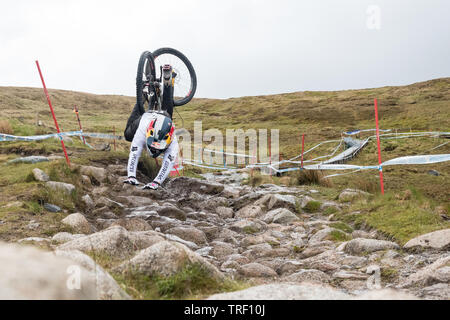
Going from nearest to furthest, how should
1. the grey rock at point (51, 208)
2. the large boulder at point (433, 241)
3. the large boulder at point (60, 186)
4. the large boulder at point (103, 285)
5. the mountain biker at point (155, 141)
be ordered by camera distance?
1. the large boulder at point (103, 285)
2. the large boulder at point (433, 241)
3. the grey rock at point (51, 208)
4. the large boulder at point (60, 186)
5. the mountain biker at point (155, 141)

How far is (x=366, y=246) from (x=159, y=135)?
5.43 metres

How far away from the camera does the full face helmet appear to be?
10.1 metres

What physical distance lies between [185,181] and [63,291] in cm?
1139

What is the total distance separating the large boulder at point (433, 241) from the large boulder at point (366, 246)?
0.24 metres

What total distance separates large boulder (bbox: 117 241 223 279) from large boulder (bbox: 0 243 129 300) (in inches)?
26.5

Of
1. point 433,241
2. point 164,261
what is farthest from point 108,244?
point 433,241

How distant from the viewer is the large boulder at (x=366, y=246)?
665cm

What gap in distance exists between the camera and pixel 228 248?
721cm

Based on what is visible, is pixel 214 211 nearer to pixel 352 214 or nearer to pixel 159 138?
pixel 159 138

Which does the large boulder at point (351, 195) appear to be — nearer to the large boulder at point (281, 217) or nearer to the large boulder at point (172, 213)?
the large boulder at point (281, 217)

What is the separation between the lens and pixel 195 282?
3.75 metres

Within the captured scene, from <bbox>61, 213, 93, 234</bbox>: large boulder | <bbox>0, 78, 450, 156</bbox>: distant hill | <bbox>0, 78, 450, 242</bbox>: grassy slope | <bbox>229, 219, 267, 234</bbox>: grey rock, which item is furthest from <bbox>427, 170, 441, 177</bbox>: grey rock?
<bbox>61, 213, 93, 234</bbox>: large boulder

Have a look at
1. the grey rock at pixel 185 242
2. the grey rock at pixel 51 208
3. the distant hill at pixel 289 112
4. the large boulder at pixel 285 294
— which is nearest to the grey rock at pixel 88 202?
the grey rock at pixel 51 208

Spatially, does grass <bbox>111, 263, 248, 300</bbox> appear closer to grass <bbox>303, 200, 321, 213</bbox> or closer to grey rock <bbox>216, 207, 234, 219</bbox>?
grey rock <bbox>216, 207, 234, 219</bbox>
